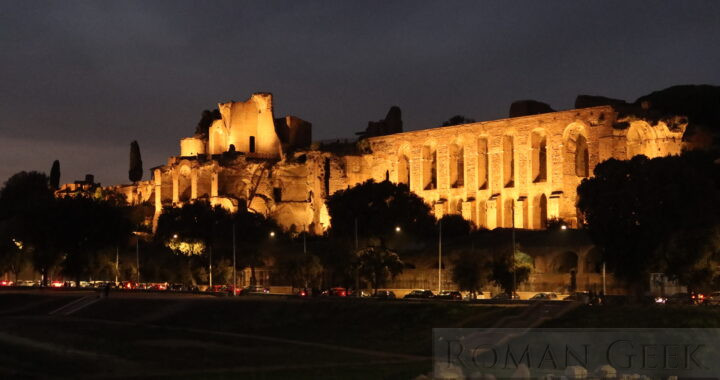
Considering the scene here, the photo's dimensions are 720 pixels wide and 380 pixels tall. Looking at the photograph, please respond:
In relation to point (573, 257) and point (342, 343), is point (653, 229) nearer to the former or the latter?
point (342, 343)

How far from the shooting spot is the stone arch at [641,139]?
9588cm

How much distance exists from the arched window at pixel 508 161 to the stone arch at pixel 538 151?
9.86 ft

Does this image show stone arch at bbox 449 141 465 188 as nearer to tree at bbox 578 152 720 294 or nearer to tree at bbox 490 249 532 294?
tree at bbox 490 249 532 294

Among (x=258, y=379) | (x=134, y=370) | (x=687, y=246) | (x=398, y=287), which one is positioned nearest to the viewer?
(x=258, y=379)

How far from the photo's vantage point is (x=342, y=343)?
46344mm

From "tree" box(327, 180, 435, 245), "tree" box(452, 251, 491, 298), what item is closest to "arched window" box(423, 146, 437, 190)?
"tree" box(327, 180, 435, 245)

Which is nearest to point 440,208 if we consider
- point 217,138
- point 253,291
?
point 217,138

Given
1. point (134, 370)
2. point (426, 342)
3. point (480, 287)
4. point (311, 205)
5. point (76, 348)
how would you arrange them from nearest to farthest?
point (134, 370), point (426, 342), point (76, 348), point (480, 287), point (311, 205)

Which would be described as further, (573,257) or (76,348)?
(573,257)

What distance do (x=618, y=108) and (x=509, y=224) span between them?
59.3ft

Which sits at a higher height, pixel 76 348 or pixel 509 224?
pixel 509 224

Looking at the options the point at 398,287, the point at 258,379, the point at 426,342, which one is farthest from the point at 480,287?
the point at 258,379

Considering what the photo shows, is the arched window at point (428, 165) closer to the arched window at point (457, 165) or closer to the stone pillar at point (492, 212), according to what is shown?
the arched window at point (457, 165)

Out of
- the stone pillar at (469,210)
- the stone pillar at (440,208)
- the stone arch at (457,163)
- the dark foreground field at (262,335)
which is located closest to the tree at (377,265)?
the dark foreground field at (262,335)
